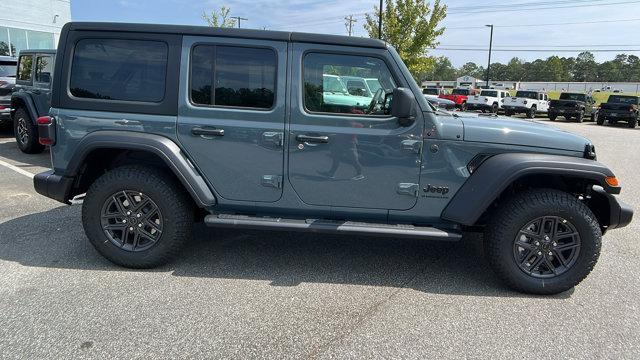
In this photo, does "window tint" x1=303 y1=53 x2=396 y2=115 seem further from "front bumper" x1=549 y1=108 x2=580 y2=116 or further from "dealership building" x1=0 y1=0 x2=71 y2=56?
"dealership building" x1=0 y1=0 x2=71 y2=56

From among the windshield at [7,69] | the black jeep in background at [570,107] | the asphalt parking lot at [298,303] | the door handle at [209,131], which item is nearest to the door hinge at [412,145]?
the asphalt parking lot at [298,303]

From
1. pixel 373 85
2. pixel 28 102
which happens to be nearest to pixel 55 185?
pixel 373 85

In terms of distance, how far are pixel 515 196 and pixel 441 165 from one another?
644 millimetres

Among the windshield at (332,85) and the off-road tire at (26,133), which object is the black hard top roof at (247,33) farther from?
the off-road tire at (26,133)

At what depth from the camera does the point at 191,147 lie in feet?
11.7

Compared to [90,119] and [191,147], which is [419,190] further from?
[90,119]

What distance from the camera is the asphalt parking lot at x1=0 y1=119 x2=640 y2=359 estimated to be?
2.73 m

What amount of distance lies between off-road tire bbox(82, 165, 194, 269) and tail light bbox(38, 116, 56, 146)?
0.50 meters

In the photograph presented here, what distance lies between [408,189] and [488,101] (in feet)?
85.1

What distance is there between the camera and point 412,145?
3.46 meters

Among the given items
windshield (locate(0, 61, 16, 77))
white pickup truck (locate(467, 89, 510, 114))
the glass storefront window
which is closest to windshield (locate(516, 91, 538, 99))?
white pickup truck (locate(467, 89, 510, 114))

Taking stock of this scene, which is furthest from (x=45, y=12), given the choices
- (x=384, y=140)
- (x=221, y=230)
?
(x=384, y=140)

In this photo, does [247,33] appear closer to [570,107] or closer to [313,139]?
[313,139]

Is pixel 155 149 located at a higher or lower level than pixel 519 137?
lower
